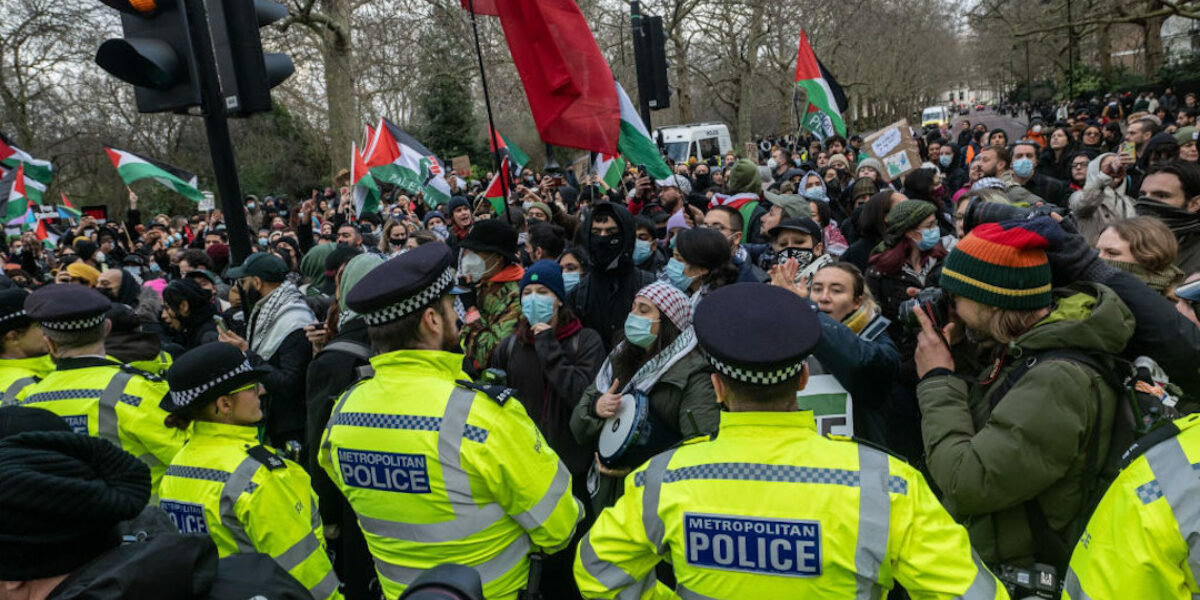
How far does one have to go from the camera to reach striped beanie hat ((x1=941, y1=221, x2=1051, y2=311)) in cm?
235

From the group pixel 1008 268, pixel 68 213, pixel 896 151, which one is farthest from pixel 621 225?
pixel 68 213

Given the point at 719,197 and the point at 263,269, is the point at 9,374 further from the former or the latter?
the point at 719,197

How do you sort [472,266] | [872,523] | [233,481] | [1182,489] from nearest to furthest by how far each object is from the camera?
[1182,489] → [872,523] → [233,481] → [472,266]

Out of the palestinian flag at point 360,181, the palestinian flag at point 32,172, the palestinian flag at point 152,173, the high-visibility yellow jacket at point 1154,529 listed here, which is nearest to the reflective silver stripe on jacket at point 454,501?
the high-visibility yellow jacket at point 1154,529

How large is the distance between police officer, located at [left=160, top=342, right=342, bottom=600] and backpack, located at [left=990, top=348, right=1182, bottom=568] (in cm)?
232

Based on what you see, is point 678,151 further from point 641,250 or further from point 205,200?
point 641,250

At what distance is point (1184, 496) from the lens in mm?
1643

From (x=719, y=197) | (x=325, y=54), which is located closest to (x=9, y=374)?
(x=719, y=197)

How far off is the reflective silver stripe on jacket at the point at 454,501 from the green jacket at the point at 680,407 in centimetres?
72

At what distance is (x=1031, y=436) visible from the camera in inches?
83.3

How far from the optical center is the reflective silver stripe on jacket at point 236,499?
2.71 meters

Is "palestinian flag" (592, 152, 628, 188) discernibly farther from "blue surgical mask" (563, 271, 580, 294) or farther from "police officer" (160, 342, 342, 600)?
"police officer" (160, 342, 342, 600)

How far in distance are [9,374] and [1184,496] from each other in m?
4.69

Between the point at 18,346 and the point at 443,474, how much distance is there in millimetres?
2964
